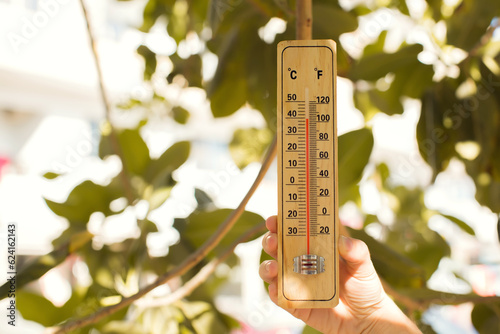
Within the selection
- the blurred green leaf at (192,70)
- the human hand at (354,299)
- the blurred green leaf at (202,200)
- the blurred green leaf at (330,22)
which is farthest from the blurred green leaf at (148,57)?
the human hand at (354,299)

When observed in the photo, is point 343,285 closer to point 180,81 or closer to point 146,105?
point 180,81

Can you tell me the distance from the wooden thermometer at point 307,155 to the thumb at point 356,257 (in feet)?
0.04

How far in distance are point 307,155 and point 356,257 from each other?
0.39ft

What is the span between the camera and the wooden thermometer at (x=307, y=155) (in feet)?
1.56

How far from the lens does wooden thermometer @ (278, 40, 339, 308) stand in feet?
1.56

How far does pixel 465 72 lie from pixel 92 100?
2717 mm

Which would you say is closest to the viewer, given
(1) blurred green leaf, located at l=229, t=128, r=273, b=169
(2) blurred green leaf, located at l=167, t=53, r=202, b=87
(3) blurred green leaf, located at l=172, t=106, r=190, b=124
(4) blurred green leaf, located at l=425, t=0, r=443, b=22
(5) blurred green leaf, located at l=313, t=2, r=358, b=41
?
(5) blurred green leaf, located at l=313, t=2, r=358, b=41

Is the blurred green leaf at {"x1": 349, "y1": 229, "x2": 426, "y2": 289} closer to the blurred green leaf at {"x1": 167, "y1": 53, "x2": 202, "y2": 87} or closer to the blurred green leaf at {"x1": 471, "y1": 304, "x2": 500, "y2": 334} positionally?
the blurred green leaf at {"x1": 471, "y1": 304, "x2": 500, "y2": 334}

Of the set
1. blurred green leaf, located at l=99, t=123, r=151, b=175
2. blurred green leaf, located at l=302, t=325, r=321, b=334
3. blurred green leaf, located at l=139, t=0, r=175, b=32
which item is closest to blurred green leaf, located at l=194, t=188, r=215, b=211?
blurred green leaf, located at l=99, t=123, r=151, b=175

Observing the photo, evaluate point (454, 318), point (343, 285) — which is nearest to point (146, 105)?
point (343, 285)

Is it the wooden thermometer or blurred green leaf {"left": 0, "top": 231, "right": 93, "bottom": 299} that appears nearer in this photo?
the wooden thermometer

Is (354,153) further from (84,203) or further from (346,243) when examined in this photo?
(84,203)

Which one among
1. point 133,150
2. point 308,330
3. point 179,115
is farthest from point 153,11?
point 308,330

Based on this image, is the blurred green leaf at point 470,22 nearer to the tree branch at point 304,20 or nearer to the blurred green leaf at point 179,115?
the tree branch at point 304,20
